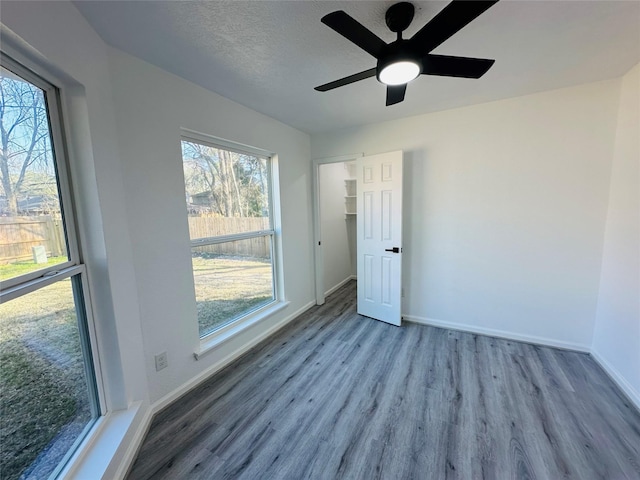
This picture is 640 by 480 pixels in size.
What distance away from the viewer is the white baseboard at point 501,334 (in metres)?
2.41

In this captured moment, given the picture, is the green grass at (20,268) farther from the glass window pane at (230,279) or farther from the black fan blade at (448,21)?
the black fan blade at (448,21)

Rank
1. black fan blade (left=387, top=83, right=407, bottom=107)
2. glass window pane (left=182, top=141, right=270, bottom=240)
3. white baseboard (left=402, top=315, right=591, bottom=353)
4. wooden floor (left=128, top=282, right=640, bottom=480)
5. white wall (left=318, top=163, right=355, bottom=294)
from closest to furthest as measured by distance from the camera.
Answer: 1. wooden floor (left=128, top=282, right=640, bottom=480)
2. black fan blade (left=387, top=83, right=407, bottom=107)
3. glass window pane (left=182, top=141, right=270, bottom=240)
4. white baseboard (left=402, top=315, right=591, bottom=353)
5. white wall (left=318, top=163, right=355, bottom=294)

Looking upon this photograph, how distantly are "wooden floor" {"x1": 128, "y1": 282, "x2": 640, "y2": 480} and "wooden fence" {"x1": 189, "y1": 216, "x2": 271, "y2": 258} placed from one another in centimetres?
102

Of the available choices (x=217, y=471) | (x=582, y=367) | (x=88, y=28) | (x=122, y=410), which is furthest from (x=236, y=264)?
(x=582, y=367)

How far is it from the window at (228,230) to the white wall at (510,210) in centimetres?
153

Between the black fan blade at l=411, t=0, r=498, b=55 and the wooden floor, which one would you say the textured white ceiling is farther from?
the wooden floor

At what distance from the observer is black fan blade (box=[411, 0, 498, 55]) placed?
954mm

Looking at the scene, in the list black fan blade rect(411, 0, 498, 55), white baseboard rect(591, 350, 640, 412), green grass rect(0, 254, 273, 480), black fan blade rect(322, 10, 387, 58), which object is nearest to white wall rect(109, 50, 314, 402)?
green grass rect(0, 254, 273, 480)

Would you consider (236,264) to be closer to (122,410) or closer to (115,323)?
(115,323)

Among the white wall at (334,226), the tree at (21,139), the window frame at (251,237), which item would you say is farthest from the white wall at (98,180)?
the white wall at (334,226)

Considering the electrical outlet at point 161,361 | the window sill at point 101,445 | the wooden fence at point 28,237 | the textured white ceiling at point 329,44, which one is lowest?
the window sill at point 101,445

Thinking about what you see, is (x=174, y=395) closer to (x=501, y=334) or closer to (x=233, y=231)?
(x=233, y=231)

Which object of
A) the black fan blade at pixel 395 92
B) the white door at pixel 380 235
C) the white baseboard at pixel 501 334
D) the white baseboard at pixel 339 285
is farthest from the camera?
the white baseboard at pixel 339 285

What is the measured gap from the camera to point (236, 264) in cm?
255
